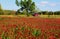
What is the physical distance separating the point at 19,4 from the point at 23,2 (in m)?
2.13

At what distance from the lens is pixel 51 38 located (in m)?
7.76

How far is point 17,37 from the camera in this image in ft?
25.9

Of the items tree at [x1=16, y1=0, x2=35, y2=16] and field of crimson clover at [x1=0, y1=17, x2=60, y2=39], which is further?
tree at [x1=16, y1=0, x2=35, y2=16]

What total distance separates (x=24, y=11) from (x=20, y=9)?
1476mm

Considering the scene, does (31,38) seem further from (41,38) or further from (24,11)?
(24,11)

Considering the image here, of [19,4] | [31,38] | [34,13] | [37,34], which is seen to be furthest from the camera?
[34,13]

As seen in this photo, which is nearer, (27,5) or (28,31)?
(28,31)

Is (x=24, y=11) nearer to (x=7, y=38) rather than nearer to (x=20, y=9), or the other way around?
(x=20, y=9)

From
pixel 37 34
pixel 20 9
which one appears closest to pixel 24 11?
pixel 20 9

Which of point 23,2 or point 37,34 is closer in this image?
point 37,34

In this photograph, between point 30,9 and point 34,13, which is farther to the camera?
point 34,13

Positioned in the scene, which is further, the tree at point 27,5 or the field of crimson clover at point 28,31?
the tree at point 27,5

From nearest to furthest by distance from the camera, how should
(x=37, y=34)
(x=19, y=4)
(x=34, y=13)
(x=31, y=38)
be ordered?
1. (x=31, y=38)
2. (x=37, y=34)
3. (x=19, y=4)
4. (x=34, y=13)

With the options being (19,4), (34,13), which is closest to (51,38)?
(19,4)
